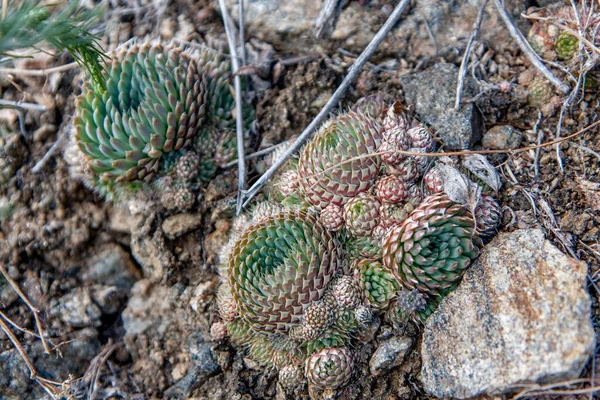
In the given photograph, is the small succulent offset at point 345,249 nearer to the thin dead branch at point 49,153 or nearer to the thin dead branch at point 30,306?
the thin dead branch at point 30,306

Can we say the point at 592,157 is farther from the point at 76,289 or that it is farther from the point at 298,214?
the point at 76,289

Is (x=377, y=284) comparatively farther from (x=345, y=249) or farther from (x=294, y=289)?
(x=294, y=289)

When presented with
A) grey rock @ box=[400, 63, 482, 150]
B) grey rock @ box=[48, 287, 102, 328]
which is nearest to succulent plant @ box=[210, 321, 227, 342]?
grey rock @ box=[48, 287, 102, 328]

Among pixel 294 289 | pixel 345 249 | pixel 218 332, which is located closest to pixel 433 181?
pixel 345 249

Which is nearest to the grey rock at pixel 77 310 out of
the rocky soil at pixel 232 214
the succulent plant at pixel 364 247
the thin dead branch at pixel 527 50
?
the rocky soil at pixel 232 214

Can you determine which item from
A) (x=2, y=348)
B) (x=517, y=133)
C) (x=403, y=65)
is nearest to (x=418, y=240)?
(x=517, y=133)

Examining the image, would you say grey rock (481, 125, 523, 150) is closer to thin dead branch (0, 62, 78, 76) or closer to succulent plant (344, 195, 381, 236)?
succulent plant (344, 195, 381, 236)

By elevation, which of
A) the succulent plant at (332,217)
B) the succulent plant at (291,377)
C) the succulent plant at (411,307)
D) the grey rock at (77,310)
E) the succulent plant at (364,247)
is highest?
the succulent plant at (332,217)

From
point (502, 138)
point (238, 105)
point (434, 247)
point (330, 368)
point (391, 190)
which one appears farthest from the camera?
point (238, 105)
